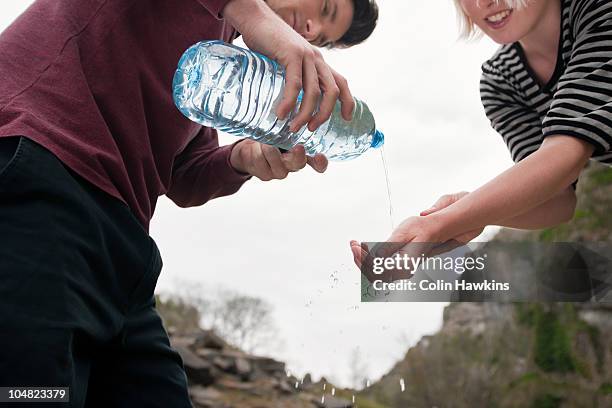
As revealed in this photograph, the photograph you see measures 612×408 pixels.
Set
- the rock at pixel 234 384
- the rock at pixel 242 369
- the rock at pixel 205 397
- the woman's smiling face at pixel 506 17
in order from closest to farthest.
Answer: the woman's smiling face at pixel 506 17
the rock at pixel 205 397
the rock at pixel 234 384
the rock at pixel 242 369

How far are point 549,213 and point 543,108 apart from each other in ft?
0.63

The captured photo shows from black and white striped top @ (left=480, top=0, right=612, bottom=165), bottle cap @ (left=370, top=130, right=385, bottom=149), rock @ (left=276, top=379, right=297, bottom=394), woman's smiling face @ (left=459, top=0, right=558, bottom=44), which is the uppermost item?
woman's smiling face @ (left=459, top=0, right=558, bottom=44)

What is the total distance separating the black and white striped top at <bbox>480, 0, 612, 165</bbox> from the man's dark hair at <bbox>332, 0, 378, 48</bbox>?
24 centimetres

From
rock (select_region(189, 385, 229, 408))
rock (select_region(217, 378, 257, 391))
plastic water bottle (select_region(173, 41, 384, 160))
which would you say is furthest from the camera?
rock (select_region(217, 378, 257, 391))

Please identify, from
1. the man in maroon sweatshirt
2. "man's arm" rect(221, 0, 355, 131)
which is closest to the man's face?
the man in maroon sweatshirt

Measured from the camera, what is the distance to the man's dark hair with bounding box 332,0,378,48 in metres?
1.27

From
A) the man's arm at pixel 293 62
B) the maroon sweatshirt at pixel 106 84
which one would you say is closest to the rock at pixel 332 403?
the maroon sweatshirt at pixel 106 84

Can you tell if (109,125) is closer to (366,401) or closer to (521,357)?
(366,401)

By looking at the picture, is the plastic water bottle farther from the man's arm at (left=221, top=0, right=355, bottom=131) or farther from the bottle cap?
the man's arm at (left=221, top=0, right=355, bottom=131)

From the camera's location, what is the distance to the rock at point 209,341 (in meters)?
4.37

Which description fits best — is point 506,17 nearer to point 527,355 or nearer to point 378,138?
point 378,138

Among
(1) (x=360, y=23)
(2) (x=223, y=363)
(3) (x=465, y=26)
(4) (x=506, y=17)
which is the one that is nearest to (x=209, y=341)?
(2) (x=223, y=363)

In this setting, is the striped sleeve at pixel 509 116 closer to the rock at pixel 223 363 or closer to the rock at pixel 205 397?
the rock at pixel 205 397

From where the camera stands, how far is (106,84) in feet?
2.48
